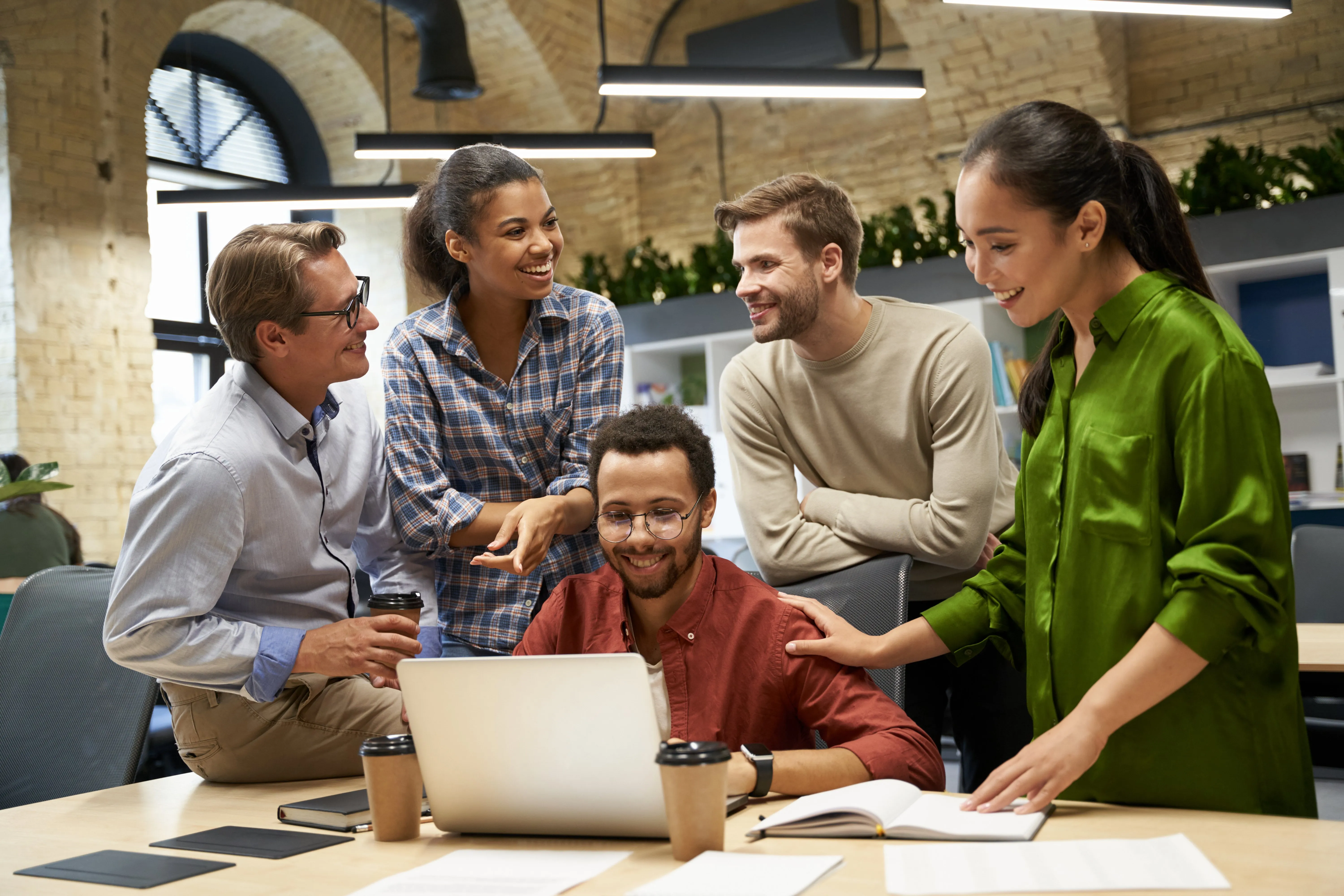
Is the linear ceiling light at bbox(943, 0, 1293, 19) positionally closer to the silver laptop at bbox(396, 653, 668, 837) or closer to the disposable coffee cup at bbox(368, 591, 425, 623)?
the disposable coffee cup at bbox(368, 591, 425, 623)

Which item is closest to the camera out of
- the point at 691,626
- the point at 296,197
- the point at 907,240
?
the point at 691,626

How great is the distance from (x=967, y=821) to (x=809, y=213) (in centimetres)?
133

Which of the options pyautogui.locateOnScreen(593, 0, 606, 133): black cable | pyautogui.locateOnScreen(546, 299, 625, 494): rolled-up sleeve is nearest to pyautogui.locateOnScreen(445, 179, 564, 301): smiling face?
pyautogui.locateOnScreen(546, 299, 625, 494): rolled-up sleeve

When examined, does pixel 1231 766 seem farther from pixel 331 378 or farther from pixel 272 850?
pixel 331 378

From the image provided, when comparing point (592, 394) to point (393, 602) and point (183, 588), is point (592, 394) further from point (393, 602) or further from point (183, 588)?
point (183, 588)

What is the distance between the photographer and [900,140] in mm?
8633

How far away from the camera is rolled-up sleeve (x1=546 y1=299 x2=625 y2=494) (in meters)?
2.29

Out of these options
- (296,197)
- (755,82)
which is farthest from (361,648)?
(296,197)

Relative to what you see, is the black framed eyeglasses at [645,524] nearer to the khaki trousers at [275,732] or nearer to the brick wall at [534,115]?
the khaki trousers at [275,732]

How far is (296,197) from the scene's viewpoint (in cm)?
638

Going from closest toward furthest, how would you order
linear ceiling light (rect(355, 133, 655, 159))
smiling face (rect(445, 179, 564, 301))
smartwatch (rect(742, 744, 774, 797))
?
smartwatch (rect(742, 744, 774, 797)) < smiling face (rect(445, 179, 564, 301)) < linear ceiling light (rect(355, 133, 655, 159))

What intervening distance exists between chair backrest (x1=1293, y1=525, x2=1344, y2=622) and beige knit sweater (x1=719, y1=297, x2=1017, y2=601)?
6.55 feet

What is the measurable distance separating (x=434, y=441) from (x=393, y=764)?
88 centimetres

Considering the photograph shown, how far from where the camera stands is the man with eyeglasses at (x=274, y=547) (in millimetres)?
1824
